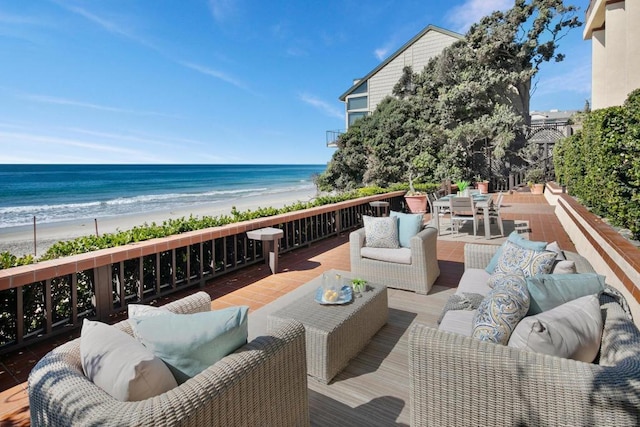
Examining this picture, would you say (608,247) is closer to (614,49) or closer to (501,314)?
(501,314)

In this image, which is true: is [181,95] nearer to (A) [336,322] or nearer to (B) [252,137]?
(B) [252,137]

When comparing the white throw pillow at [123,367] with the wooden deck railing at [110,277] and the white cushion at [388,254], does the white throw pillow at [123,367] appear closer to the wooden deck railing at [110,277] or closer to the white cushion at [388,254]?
the wooden deck railing at [110,277]

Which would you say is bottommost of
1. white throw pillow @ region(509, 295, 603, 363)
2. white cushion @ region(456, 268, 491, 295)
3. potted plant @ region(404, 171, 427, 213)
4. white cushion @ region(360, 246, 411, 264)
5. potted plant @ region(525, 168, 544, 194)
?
white cushion @ region(456, 268, 491, 295)

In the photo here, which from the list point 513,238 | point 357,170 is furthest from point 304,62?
point 513,238

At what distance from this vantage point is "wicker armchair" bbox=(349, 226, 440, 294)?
3713 mm

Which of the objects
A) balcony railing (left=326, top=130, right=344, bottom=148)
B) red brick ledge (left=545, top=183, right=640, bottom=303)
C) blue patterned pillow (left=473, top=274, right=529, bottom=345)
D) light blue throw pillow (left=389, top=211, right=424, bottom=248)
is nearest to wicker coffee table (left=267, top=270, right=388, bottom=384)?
blue patterned pillow (left=473, top=274, right=529, bottom=345)

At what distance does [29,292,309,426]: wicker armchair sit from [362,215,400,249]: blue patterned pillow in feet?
8.25

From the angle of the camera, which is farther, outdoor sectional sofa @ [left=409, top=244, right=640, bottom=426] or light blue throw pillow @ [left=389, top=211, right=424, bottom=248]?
light blue throw pillow @ [left=389, top=211, right=424, bottom=248]

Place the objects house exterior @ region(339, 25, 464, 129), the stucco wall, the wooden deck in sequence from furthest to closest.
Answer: house exterior @ region(339, 25, 464, 129)
the stucco wall
the wooden deck

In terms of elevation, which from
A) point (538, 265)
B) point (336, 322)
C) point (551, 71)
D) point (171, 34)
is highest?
point (171, 34)

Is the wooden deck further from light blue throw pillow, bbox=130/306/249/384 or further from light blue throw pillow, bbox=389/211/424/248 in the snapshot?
light blue throw pillow, bbox=130/306/249/384

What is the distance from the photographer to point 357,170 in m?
17.6

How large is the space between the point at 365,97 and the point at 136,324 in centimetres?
2238

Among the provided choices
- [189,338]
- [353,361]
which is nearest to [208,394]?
[189,338]
